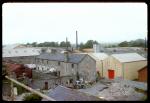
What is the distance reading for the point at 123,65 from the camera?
368 inches

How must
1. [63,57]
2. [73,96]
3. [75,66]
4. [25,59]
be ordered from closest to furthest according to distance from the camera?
[73,96], [75,66], [63,57], [25,59]

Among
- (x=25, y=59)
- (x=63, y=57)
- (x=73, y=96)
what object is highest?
(x=73, y=96)

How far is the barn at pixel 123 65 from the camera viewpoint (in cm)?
827

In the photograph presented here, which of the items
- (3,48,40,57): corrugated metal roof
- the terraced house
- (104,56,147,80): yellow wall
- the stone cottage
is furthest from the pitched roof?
(3,48,40,57): corrugated metal roof

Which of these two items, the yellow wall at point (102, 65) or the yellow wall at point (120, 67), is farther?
the yellow wall at point (102, 65)

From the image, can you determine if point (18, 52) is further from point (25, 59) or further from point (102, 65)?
point (102, 65)

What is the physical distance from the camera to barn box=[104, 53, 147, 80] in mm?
8273

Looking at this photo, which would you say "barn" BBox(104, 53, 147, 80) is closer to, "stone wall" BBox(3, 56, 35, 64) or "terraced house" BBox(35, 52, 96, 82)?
"terraced house" BBox(35, 52, 96, 82)

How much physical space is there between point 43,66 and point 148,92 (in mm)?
13982

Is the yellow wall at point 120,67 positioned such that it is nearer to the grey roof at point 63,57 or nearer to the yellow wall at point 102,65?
the yellow wall at point 102,65

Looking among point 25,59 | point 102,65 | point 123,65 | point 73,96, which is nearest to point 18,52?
point 25,59

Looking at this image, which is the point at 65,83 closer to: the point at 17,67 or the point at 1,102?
the point at 17,67

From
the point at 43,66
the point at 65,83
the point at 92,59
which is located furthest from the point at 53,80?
the point at 43,66

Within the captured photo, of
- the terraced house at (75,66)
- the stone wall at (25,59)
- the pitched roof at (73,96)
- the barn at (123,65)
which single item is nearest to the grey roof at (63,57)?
the terraced house at (75,66)
